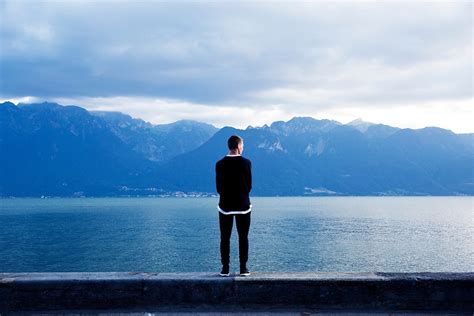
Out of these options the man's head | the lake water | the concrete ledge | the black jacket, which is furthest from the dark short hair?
the lake water

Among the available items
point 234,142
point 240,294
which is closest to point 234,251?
point 234,142

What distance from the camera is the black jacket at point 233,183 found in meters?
6.95

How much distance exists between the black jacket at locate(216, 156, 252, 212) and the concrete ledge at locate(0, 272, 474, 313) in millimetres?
1223

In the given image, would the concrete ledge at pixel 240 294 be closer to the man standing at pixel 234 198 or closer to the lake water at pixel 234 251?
the man standing at pixel 234 198

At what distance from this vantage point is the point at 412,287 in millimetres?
6145

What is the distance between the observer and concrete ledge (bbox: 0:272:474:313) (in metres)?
6.09

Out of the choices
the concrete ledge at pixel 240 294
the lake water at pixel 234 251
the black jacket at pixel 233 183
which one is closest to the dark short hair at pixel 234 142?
the black jacket at pixel 233 183

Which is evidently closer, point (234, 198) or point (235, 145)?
point (234, 198)

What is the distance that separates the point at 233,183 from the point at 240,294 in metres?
1.71

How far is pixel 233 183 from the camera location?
23.0 feet

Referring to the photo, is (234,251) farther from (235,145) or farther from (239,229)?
(235,145)

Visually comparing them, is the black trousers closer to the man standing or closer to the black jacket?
the man standing

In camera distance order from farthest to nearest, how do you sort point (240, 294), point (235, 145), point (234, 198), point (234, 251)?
point (234, 251) < point (235, 145) < point (234, 198) < point (240, 294)

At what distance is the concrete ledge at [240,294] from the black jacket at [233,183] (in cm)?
122
